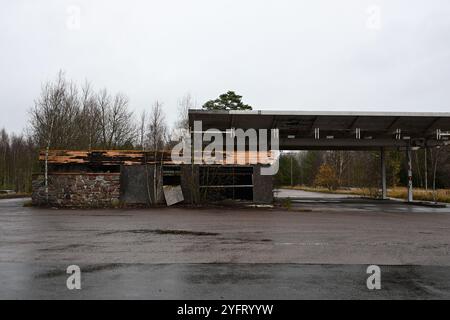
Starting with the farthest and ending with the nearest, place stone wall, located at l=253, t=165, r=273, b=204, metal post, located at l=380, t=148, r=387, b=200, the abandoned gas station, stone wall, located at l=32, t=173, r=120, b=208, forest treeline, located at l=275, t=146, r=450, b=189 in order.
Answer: forest treeline, located at l=275, t=146, r=450, b=189 → metal post, located at l=380, t=148, r=387, b=200 → stone wall, located at l=253, t=165, r=273, b=204 → the abandoned gas station → stone wall, located at l=32, t=173, r=120, b=208

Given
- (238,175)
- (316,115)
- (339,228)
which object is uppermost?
(316,115)

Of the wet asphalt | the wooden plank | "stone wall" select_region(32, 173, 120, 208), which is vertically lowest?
the wet asphalt

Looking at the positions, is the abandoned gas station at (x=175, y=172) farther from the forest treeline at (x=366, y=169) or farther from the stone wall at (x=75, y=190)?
the forest treeline at (x=366, y=169)

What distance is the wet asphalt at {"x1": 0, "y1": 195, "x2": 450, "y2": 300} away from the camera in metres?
5.72

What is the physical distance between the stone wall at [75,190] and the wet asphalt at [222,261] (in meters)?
9.18

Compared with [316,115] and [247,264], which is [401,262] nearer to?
[247,264]

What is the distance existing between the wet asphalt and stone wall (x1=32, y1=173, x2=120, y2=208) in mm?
9182

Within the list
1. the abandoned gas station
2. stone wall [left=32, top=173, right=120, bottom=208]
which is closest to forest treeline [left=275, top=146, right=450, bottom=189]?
the abandoned gas station

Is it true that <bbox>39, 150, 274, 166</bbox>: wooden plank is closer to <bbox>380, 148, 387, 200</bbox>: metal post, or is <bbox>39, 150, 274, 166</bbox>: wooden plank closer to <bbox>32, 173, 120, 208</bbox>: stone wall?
<bbox>32, 173, 120, 208</bbox>: stone wall

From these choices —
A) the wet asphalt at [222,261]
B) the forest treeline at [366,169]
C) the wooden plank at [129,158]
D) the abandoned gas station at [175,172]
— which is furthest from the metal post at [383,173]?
the wet asphalt at [222,261]

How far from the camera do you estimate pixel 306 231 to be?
39.9 feet

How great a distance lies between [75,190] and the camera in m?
22.3
